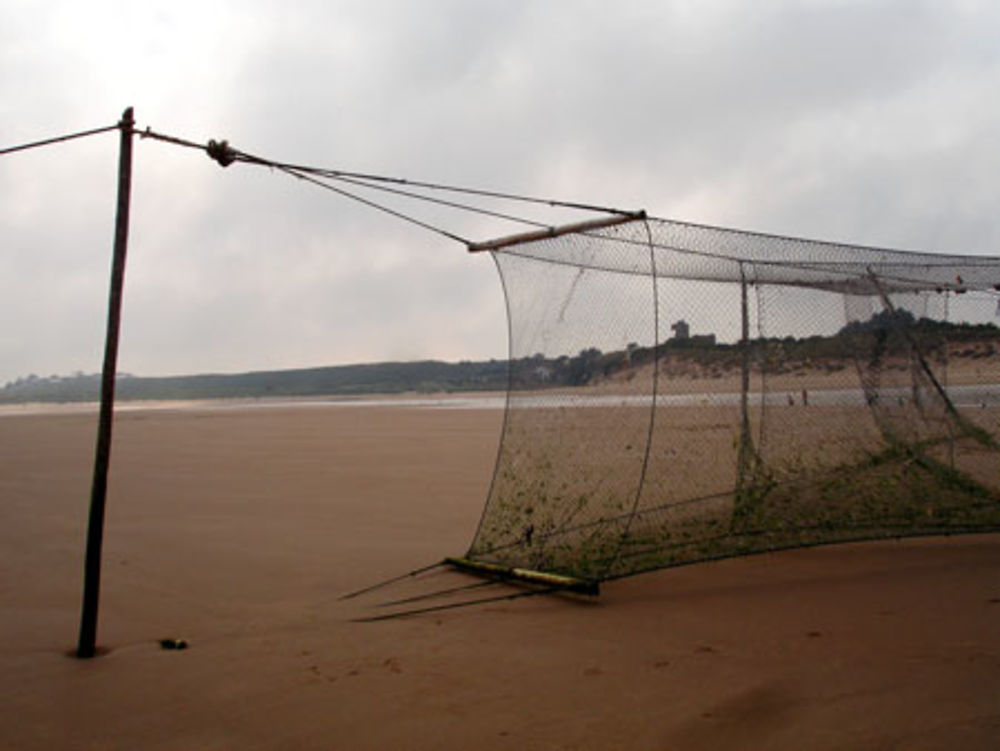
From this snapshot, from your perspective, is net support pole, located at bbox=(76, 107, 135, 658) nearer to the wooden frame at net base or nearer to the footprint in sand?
the footprint in sand

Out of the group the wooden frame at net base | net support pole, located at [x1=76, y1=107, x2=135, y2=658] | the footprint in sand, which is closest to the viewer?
the footprint in sand

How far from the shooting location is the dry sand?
3271 millimetres

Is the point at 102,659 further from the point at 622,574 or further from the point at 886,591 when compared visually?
the point at 886,591

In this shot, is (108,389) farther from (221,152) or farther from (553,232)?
(553,232)

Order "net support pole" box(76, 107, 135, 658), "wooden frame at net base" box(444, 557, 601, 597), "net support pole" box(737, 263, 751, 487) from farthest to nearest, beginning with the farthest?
"net support pole" box(737, 263, 751, 487)
"wooden frame at net base" box(444, 557, 601, 597)
"net support pole" box(76, 107, 135, 658)

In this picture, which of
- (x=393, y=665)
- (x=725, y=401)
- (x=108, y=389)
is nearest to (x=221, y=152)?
(x=108, y=389)

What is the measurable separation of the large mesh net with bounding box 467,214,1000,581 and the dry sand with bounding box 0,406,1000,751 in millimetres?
406

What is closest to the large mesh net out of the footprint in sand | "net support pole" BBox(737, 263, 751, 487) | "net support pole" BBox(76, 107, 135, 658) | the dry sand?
"net support pole" BBox(737, 263, 751, 487)

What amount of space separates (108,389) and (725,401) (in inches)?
177

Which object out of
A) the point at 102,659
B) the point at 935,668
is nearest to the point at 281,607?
the point at 102,659

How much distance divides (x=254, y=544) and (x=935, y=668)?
5880mm

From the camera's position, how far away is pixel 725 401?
6.25m

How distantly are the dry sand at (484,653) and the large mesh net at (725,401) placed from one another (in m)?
0.41

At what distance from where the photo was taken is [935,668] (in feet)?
12.2
